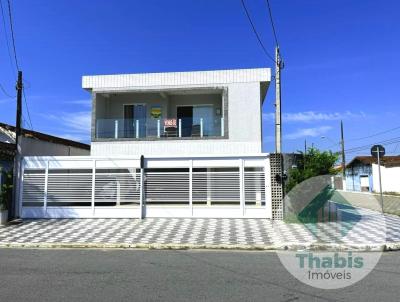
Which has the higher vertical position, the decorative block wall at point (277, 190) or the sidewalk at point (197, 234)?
the decorative block wall at point (277, 190)

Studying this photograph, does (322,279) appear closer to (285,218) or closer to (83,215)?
(285,218)

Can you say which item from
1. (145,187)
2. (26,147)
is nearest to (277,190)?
(145,187)

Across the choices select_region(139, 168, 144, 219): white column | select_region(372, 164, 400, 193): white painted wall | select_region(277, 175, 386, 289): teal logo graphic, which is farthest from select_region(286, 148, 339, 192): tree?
select_region(372, 164, 400, 193): white painted wall

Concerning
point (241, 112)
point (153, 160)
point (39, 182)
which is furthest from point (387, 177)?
point (39, 182)

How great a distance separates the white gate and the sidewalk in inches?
23.3

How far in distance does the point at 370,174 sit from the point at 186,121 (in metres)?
33.5

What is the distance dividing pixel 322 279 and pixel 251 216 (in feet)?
33.0

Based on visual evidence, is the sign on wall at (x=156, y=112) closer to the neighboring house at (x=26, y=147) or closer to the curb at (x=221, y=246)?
the neighboring house at (x=26, y=147)

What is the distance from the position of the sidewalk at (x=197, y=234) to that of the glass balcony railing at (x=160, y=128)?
478cm

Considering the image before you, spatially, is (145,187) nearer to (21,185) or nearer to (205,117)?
(205,117)

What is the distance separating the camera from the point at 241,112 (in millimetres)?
20953

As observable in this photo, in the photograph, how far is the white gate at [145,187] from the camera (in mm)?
18109

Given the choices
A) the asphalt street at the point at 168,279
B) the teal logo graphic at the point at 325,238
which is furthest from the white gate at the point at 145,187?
the asphalt street at the point at 168,279

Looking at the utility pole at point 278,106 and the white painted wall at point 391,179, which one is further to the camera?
the white painted wall at point 391,179
